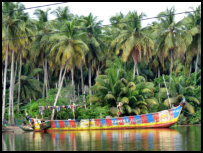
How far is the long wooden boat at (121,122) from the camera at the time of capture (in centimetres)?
3525

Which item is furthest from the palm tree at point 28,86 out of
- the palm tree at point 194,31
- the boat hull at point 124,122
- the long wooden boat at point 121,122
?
the palm tree at point 194,31

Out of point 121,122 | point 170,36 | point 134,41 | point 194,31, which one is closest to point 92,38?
point 134,41

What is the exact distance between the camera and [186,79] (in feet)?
144

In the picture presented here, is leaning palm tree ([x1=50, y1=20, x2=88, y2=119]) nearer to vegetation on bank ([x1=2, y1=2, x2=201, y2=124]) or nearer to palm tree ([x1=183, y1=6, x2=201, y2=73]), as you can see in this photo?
vegetation on bank ([x1=2, y1=2, x2=201, y2=124])

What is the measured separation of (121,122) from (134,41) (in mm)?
11380

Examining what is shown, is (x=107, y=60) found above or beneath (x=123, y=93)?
above

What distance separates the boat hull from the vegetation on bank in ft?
6.70

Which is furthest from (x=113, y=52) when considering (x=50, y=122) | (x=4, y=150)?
(x=4, y=150)

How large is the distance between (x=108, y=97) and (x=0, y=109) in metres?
11.2

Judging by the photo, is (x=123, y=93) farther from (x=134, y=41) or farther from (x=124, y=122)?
(x=134, y=41)

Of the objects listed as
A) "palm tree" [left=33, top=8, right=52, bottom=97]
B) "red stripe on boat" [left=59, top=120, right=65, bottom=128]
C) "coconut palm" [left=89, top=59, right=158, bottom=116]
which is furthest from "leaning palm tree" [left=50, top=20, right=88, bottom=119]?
"palm tree" [left=33, top=8, right=52, bottom=97]

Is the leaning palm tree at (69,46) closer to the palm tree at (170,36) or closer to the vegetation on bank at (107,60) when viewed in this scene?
the vegetation on bank at (107,60)

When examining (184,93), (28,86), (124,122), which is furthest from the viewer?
(28,86)

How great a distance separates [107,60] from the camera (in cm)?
4628
